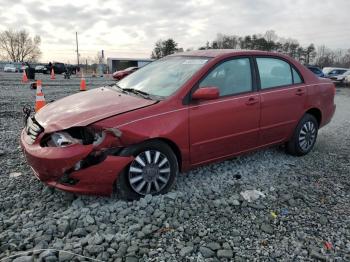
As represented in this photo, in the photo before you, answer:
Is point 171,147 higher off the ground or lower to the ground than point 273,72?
lower

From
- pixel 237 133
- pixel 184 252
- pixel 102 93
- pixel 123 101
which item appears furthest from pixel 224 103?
pixel 184 252

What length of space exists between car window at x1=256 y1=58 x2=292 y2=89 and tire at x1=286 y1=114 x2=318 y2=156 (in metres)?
0.70

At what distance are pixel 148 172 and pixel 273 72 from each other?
8.29 feet

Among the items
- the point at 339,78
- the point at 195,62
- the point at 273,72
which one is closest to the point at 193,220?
the point at 195,62

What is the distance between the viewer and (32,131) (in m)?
3.66

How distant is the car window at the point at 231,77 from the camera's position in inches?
162

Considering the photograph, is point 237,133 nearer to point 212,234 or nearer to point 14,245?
point 212,234

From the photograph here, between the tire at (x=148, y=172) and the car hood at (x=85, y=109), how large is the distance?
0.46m

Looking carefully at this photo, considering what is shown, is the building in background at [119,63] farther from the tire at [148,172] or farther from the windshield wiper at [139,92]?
the tire at [148,172]

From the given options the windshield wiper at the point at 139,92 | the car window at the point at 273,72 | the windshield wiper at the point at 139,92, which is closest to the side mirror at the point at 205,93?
the windshield wiper at the point at 139,92

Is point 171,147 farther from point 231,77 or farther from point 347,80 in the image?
point 347,80

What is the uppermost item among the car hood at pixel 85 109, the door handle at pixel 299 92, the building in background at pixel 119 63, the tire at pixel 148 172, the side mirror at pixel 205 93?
the building in background at pixel 119 63

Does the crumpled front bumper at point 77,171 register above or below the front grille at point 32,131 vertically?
below

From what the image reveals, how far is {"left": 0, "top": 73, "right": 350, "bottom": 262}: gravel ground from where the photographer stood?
2.77m
